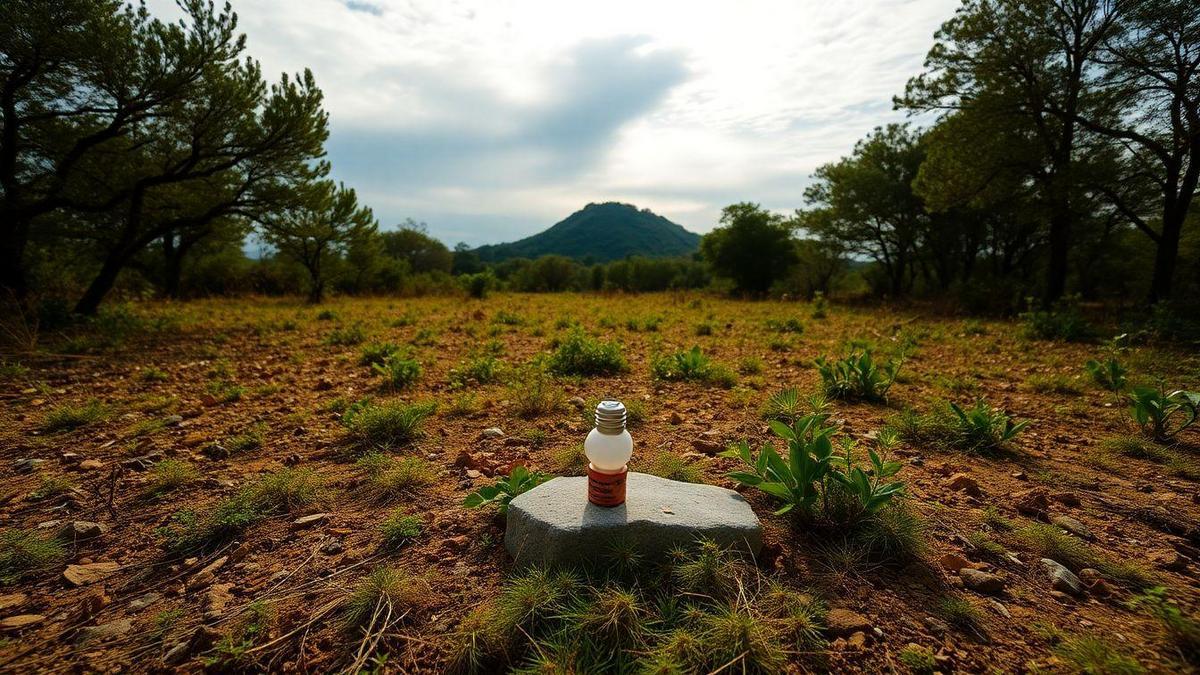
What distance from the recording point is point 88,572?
2.04m

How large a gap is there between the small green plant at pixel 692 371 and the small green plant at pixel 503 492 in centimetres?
310

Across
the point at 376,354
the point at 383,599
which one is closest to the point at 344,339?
the point at 376,354

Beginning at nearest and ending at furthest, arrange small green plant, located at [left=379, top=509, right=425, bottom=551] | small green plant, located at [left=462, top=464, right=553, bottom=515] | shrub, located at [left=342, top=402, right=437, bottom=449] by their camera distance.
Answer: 1. small green plant, located at [left=379, top=509, right=425, bottom=551]
2. small green plant, located at [left=462, top=464, right=553, bottom=515]
3. shrub, located at [left=342, top=402, right=437, bottom=449]

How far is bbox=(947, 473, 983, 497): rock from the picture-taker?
8.87 feet

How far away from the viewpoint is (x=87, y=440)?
3.50 metres

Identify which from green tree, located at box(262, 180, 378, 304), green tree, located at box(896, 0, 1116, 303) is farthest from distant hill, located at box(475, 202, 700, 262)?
green tree, located at box(896, 0, 1116, 303)

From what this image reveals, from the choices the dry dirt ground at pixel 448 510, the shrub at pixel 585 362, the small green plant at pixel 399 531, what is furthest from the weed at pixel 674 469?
the shrub at pixel 585 362

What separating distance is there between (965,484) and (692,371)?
2858 millimetres

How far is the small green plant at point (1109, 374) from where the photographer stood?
3.99 m

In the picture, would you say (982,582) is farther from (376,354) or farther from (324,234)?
(324,234)

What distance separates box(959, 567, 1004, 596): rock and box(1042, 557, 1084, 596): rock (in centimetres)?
24

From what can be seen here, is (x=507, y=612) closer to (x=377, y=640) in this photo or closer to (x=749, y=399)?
(x=377, y=640)

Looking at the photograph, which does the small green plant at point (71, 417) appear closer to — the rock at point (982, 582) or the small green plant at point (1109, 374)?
the rock at point (982, 582)

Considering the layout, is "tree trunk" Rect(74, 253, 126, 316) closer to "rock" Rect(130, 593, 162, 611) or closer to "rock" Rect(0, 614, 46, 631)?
"rock" Rect(0, 614, 46, 631)
